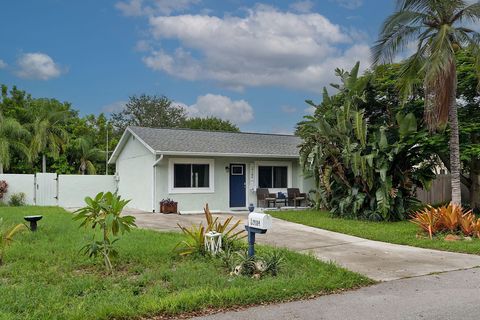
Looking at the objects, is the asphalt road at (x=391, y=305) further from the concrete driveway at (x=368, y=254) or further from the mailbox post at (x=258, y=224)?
the mailbox post at (x=258, y=224)

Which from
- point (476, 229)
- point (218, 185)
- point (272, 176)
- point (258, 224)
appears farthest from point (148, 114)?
point (258, 224)

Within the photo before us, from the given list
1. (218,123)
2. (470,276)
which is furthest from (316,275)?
(218,123)

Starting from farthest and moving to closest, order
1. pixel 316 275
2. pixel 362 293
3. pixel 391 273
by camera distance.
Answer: pixel 391 273, pixel 316 275, pixel 362 293

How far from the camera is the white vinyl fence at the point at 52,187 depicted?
67.8 ft

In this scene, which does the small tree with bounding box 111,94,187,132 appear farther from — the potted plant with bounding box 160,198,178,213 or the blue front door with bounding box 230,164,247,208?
the potted plant with bounding box 160,198,178,213

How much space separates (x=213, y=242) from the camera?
25.1 feet

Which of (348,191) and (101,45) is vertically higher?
(101,45)

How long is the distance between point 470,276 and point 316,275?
2587 mm

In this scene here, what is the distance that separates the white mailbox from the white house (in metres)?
10.4

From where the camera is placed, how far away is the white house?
17156 mm

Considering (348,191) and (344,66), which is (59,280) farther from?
(344,66)

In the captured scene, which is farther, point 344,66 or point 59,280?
point 344,66

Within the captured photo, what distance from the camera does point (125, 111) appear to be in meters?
47.7

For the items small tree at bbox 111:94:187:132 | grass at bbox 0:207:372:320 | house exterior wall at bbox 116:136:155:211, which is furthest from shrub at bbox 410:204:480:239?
small tree at bbox 111:94:187:132
